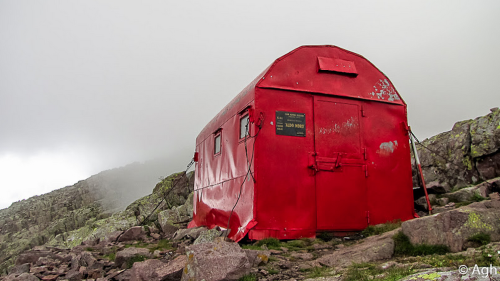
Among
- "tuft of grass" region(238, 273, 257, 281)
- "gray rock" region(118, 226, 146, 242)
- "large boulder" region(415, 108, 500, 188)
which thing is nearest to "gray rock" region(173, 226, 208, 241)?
"gray rock" region(118, 226, 146, 242)

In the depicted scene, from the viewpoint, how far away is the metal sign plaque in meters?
7.24

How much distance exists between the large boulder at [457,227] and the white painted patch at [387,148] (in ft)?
10.1

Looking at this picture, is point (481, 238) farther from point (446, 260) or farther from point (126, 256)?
point (126, 256)

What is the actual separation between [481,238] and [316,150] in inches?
139

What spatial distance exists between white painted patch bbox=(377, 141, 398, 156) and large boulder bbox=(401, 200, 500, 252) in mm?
3077

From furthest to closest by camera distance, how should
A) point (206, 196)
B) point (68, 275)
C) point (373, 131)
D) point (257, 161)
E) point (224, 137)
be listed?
point (206, 196) < point (224, 137) < point (373, 131) < point (257, 161) < point (68, 275)

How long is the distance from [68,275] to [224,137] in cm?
480

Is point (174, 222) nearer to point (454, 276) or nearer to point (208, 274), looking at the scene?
point (208, 274)

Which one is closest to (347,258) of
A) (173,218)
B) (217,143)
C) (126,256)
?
(126,256)

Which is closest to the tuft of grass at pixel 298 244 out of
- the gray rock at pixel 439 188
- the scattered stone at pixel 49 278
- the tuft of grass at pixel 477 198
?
the scattered stone at pixel 49 278

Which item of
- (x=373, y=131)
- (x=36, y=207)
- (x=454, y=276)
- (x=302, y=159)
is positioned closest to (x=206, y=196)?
(x=302, y=159)

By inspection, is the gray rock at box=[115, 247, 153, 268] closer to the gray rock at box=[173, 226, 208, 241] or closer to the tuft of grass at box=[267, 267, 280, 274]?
the gray rock at box=[173, 226, 208, 241]

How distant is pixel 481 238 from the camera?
4383 mm

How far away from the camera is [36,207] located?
4097cm
